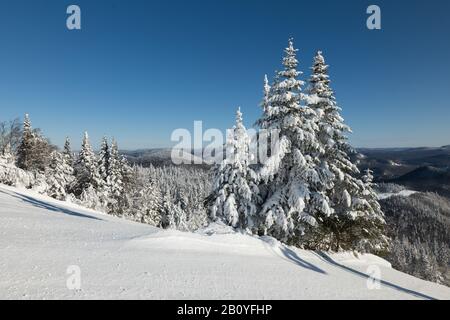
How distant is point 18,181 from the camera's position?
32688mm

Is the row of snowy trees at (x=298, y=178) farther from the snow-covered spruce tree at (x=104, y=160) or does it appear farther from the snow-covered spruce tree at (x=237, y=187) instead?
the snow-covered spruce tree at (x=104, y=160)

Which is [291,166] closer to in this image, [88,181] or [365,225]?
[365,225]

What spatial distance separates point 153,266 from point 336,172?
12.3 m

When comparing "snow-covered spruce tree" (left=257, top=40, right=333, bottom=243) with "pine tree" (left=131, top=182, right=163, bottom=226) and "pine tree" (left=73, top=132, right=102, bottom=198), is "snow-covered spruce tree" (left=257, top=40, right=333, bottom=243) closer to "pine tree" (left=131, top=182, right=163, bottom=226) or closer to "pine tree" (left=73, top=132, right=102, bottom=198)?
"pine tree" (left=73, top=132, right=102, bottom=198)

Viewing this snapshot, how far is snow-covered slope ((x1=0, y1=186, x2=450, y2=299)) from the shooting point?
595 cm

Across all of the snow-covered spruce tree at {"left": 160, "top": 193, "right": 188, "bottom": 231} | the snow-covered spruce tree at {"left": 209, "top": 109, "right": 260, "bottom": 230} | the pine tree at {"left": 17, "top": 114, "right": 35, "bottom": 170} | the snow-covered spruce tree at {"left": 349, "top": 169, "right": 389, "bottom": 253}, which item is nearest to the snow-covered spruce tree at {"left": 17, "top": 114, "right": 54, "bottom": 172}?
the pine tree at {"left": 17, "top": 114, "right": 35, "bottom": 170}

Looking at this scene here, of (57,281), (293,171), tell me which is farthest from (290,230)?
(57,281)

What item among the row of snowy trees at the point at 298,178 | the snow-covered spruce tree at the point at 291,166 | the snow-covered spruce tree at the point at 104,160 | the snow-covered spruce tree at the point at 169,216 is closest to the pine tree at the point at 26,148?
the snow-covered spruce tree at the point at 104,160

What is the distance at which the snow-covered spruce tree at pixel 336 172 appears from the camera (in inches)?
651

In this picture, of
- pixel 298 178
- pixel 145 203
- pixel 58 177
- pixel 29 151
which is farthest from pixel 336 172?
pixel 29 151

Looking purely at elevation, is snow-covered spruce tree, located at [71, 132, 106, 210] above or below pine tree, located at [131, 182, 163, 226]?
above

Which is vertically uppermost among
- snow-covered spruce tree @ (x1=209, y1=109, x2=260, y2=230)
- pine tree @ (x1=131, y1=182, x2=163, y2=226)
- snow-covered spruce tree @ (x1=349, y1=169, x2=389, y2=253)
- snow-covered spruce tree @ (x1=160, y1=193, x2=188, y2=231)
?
snow-covered spruce tree @ (x1=209, y1=109, x2=260, y2=230)

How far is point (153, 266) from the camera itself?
751 cm
